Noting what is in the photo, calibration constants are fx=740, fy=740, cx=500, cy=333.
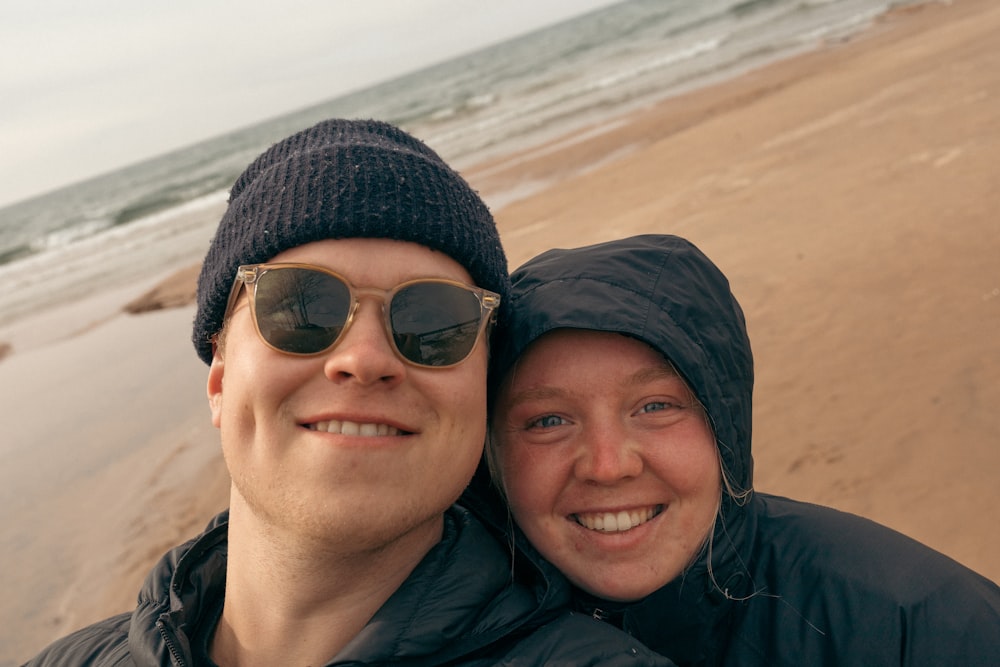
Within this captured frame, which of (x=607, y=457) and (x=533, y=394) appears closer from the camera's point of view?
(x=607, y=457)

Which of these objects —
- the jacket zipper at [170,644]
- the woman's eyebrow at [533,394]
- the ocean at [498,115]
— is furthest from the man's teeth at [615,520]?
the ocean at [498,115]

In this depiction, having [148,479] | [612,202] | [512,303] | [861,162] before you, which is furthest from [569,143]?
[512,303]

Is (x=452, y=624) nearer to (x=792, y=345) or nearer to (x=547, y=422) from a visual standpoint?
(x=547, y=422)

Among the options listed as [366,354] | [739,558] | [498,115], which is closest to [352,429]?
[366,354]

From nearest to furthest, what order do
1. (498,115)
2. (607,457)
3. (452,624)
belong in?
(452,624) < (607,457) < (498,115)

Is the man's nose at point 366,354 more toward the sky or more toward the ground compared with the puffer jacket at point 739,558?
more toward the sky

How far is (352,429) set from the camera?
1909 millimetres

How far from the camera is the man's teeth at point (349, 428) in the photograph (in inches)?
75.1

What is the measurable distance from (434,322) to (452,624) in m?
0.78

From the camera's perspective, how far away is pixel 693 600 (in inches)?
83.7

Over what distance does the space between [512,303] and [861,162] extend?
25.1 feet

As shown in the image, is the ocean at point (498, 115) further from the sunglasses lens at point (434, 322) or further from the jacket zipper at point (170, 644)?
the jacket zipper at point (170, 644)

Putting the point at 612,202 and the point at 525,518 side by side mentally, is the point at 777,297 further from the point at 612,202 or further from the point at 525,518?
the point at 612,202

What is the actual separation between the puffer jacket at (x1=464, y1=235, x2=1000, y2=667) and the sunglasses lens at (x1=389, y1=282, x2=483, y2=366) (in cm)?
20
